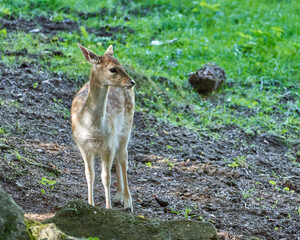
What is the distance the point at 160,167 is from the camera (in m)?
6.95

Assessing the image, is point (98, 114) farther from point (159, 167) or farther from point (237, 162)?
point (237, 162)

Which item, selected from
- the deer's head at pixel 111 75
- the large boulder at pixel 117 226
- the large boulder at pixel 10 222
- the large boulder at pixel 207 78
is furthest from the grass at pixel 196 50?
the large boulder at pixel 10 222

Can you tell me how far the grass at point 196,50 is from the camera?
29.6ft

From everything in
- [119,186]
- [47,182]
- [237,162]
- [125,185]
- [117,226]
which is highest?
[117,226]

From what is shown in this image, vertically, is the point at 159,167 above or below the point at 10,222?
below

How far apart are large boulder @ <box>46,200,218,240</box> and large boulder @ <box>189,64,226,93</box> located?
5.95 m

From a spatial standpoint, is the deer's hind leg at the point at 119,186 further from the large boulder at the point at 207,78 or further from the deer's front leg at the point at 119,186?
the large boulder at the point at 207,78

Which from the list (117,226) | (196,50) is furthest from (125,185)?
(196,50)

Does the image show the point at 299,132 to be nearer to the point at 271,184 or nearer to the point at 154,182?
the point at 271,184

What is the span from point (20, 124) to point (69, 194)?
5.78ft

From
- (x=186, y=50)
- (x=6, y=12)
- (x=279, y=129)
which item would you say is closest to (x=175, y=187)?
(x=279, y=129)

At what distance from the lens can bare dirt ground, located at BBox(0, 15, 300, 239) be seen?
5434 millimetres

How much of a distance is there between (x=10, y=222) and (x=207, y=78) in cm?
710

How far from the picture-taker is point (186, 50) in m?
11.3
